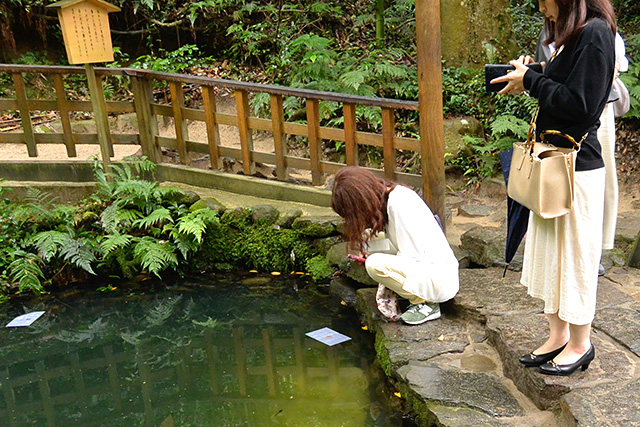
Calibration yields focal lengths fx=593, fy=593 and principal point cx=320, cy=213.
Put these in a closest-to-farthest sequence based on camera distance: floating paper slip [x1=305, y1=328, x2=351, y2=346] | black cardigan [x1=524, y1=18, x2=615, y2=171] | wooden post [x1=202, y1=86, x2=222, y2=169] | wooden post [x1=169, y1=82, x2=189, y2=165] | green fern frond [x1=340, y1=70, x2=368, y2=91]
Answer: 1. black cardigan [x1=524, y1=18, x2=615, y2=171]
2. floating paper slip [x1=305, y1=328, x2=351, y2=346]
3. wooden post [x1=202, y1=86, x2=222, y2=169]
4. wooden post [x1=169, y1=82, x2=189, y2=165]
5. green fern frond [x1=340, y1=70, x2=368, y2=91]

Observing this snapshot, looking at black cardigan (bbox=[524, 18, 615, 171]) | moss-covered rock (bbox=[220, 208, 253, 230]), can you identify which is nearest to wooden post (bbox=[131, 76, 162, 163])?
moss-covered rock (bbox=[220, 208, 253, 230])

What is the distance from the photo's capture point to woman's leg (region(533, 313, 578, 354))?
305 centimetres

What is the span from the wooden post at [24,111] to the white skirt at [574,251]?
5657 millimetres

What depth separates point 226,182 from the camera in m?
6.39

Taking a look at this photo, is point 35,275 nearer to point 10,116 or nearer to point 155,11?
point 10,116

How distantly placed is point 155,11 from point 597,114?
9489 mm

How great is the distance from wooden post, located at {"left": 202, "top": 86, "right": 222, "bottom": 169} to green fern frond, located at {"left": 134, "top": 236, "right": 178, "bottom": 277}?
3.71ft

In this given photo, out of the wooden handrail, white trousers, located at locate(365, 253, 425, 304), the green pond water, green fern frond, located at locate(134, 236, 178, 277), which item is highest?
the wooden handrail

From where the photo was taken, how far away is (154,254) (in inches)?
223

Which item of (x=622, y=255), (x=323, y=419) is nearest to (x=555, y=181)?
(x=323, y=419)

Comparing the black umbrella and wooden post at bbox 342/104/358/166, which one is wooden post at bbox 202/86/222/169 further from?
the black umbrella

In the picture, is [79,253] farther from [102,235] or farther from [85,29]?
[85,29]

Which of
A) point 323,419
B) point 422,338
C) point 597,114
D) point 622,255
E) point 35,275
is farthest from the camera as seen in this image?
point 35,275

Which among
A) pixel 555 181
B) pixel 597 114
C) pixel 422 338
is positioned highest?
pixel 597 114
